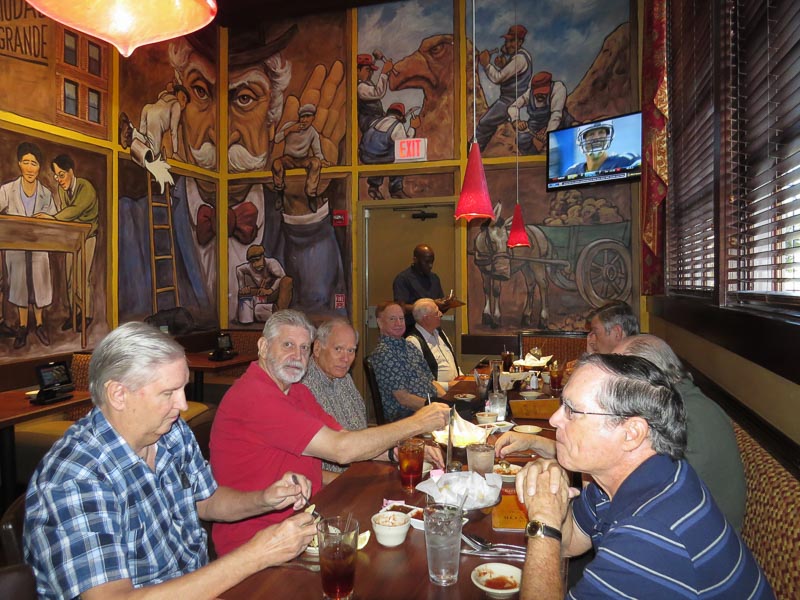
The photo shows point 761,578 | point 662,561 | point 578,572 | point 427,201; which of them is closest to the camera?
point 662,561

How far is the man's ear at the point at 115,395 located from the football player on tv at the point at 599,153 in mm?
5432

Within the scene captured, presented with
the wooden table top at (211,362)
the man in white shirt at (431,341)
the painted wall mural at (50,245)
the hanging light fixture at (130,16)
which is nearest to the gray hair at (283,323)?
the hanging light fixture at (130,16)

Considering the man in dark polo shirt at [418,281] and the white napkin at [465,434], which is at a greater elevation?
the man in dark polo shirt at [418,281]

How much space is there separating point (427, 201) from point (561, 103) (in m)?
1.91

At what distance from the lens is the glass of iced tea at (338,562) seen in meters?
1.28

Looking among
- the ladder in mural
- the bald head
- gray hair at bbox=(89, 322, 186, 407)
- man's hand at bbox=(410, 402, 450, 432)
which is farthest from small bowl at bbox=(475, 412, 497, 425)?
the ladder in mural

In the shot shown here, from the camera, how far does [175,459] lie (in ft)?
5.67

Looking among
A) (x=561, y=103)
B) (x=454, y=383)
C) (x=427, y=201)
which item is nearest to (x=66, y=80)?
(x=427, y=201)

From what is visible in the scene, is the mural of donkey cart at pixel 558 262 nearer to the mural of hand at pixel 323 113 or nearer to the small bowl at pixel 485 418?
the mural of hand at pixel 323 113

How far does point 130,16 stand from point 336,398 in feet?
6.74

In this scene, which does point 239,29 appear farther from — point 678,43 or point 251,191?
point 678,43

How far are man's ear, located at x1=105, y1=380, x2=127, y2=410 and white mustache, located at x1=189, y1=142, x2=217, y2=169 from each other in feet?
21.3

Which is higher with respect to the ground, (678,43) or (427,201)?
(678,43)

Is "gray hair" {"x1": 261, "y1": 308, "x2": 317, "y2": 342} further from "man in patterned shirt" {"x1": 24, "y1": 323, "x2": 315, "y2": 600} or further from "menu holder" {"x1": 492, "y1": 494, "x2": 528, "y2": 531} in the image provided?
"menu holder" {"x1": 492, "y1": 494, "x2": 528, "y2": 531}
